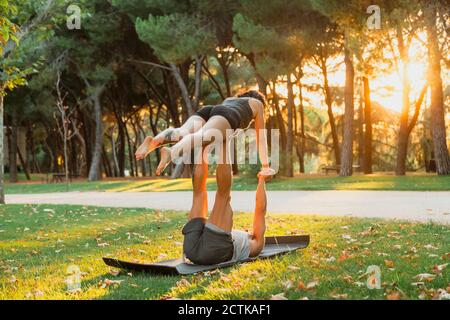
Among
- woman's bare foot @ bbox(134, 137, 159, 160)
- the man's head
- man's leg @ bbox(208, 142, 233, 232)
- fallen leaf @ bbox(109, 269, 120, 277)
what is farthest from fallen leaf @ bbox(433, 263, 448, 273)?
fallen leaf @ bbox(109, 269, 120, 277)

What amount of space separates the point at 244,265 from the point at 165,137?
1.44 meters

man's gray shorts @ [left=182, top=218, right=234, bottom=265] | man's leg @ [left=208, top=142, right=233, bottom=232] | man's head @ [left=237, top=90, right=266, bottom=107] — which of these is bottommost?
man's gray shorts @ [left=182, top=218, right=234, bottom=265]

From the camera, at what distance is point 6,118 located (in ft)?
131

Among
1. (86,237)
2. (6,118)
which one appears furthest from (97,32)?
(86,237)

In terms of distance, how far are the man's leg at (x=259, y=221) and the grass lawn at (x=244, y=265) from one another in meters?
0.23

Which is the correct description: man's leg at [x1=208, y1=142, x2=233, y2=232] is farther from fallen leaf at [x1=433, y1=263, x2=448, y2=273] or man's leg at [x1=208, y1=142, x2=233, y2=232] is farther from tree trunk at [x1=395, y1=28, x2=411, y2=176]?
tree trunk at [x1=395, y1=28, x2=411, y2=176]

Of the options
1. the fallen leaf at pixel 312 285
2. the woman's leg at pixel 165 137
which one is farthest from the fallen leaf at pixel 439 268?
the woman's leg at pixel 165 137

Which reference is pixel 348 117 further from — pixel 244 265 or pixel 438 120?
pixel 244 265

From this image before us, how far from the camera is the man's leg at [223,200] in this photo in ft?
18.1

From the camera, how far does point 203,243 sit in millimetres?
5500

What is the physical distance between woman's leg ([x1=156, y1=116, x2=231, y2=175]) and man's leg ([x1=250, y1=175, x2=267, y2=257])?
32.6 inches

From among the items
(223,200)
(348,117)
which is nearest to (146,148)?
(223,200)

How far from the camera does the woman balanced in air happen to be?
16.2ft
